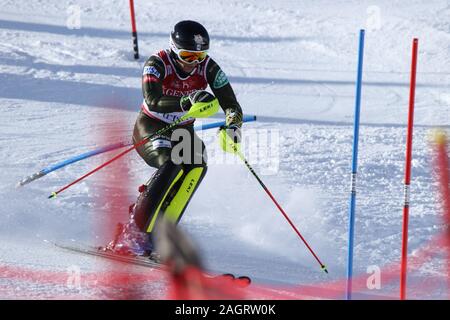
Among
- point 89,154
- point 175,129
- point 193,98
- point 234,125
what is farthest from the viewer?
point 89,154

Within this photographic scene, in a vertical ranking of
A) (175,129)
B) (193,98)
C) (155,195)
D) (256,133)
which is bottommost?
(155,195)

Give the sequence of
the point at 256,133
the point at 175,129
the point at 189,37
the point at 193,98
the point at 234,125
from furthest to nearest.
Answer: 1. the point at 256,133
2. the point at 175,129
3. the point at 234,125
4. the point at 189,37
5. the point at 193,98

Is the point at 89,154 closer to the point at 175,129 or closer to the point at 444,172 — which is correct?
the point at 175,129

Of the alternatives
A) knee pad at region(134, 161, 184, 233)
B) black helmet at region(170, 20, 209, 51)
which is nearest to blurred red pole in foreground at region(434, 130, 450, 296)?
knee pad at region(134, 161, 184, 233)

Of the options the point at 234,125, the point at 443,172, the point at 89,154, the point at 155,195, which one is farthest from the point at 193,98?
the point at 443,172

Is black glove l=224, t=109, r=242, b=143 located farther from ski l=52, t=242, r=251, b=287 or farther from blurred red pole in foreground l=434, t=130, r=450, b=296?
blurred red pole in foreground l=434, t=130, r=450, b=296

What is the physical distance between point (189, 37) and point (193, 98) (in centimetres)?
51

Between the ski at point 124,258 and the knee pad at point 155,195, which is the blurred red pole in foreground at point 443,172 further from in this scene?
the knee pad at point 155,195

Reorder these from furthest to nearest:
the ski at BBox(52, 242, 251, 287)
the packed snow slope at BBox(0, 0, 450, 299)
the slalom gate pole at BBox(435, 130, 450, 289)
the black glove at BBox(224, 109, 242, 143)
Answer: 1. the slalom gate pole at BBox(435, 130, 450, 289)
2. the packed snow slope at BBox(0, 0, 450, 299)
3. the black glove at BBox(224, 109, 242, 143)
4. the ski at BBox(52, 242, 251, 287)

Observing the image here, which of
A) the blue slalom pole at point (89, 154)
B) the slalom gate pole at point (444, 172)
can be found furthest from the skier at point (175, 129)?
the slalom gate pole at point (444, 172)

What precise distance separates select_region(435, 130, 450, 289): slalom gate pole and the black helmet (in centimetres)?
274

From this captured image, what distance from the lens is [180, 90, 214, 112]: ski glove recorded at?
20.5 ft

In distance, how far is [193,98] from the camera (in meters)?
6.28
